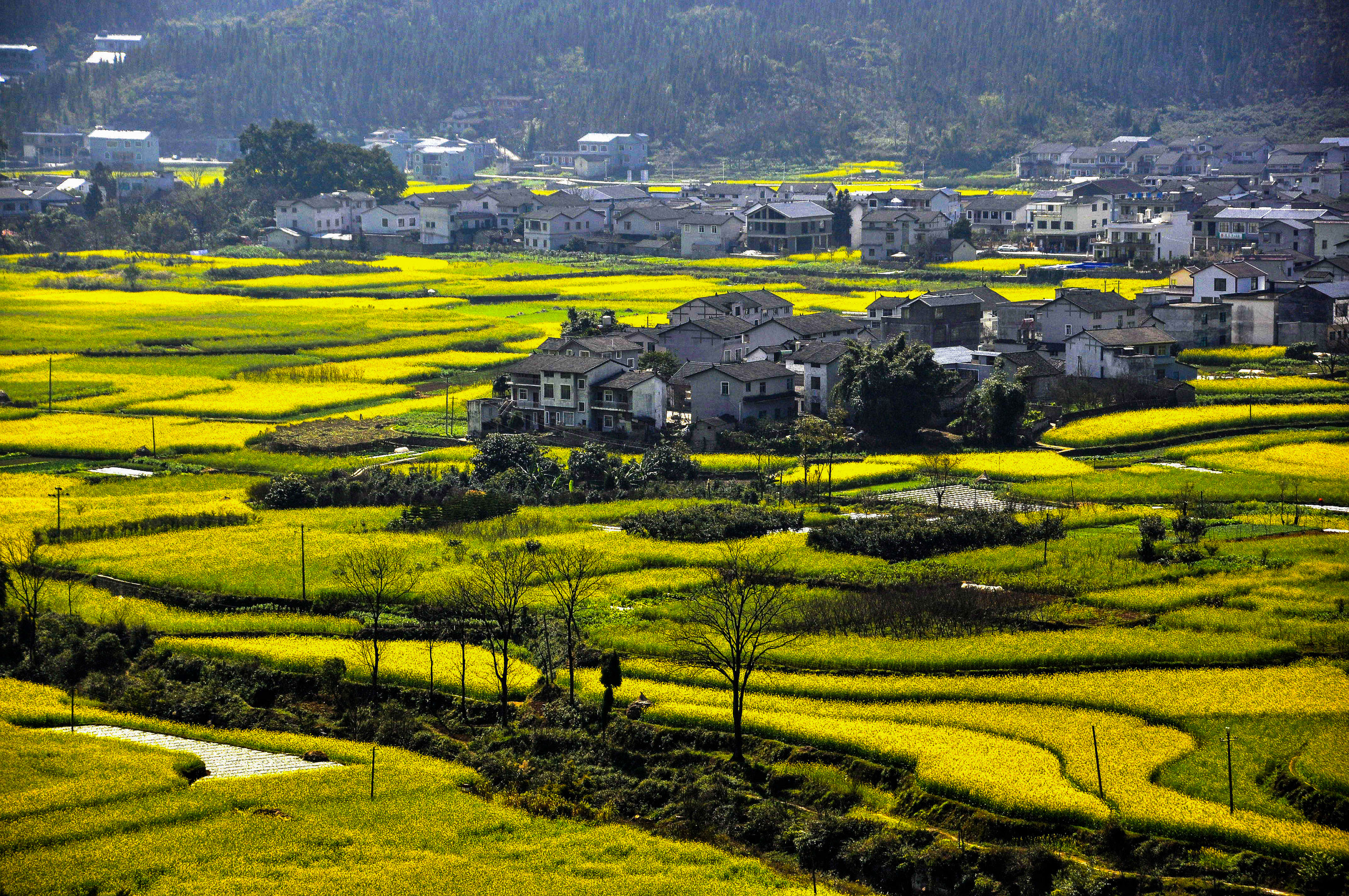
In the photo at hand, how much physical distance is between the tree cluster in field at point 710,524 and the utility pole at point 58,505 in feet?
36.2

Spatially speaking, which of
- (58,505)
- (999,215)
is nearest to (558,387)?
(58,505)

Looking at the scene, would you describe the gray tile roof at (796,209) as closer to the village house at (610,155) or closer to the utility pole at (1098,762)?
the village house at (610,155)

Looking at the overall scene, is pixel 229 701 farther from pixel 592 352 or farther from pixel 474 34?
pixel 474 34

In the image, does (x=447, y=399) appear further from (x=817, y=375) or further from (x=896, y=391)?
(x=896, y=391)

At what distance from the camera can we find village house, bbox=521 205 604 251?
7894 centimetres

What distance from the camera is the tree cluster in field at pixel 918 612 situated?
24094mm

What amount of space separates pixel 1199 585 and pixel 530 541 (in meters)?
12.1

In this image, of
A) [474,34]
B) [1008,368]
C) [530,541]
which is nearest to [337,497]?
[530,541]

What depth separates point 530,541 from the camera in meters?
28.9

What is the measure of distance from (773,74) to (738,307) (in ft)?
243

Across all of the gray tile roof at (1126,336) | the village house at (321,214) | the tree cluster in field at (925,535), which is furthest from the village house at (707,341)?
the village house at (321,214)

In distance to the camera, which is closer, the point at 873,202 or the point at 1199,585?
the point at 1199,585

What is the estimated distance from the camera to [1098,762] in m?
18.4

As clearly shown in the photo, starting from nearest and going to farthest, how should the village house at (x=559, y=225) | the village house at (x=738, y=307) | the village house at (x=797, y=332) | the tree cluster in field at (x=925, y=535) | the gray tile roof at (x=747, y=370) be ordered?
the tree cluster in field at (x=925, y=535), the gray tile roof at (x=747, y=370), the village house at (x=797, y=332), the village house at (x=738, y=307), the village house at (x=559, y=225)
